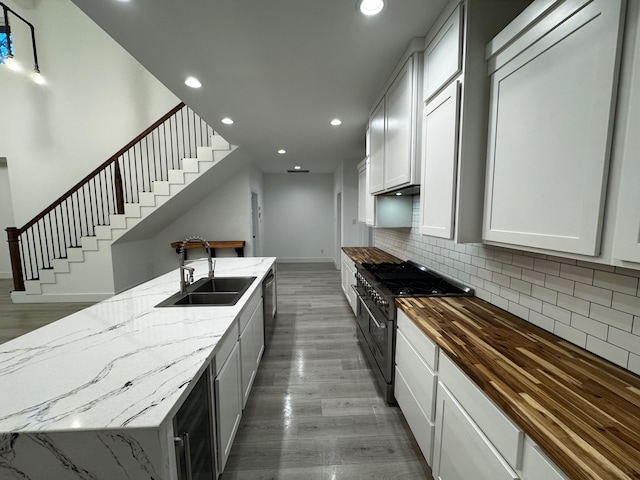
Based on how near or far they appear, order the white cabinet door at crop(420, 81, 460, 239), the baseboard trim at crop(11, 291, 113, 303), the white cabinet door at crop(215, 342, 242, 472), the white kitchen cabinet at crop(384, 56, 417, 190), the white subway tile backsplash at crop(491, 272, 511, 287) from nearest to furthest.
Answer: the white cabinet door at crop(215, 342, 242, 472), the white cabinet door at crop(420, 81, 460, 239), the white subway tile backsplash at crop(491, 272, 511, 287), the white kitchen cabinet at crop(384, 56, 417, 190), the baseboard trim at crop(11, 291, 113, 303)

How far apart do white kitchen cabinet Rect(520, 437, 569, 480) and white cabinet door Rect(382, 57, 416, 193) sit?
156cm

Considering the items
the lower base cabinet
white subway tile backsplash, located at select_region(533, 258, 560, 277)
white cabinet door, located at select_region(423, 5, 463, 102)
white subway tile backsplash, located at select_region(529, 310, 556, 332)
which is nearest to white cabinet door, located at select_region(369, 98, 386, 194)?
white cabinet door, located at select_region(423, 5, 463, 102)

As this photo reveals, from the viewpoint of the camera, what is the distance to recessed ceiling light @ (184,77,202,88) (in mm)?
2346

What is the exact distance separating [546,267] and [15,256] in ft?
22.7

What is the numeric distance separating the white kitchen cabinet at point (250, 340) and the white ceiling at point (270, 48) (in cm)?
190

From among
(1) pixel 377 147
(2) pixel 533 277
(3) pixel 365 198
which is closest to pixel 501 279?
A: (2) pixel 533 277

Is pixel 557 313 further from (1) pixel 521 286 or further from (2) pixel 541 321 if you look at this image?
(1) pixel 521 286

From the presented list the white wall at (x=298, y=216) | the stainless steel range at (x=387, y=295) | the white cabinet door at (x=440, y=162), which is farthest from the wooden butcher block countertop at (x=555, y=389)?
the white wall at (x=298, y=216)

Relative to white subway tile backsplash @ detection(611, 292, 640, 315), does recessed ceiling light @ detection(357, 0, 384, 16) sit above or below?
above

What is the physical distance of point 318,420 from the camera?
182 cm

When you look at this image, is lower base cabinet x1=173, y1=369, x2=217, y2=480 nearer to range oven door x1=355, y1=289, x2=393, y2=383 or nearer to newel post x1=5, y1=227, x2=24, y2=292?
range oven door x1=355, y1=289, x2=393, y2=383

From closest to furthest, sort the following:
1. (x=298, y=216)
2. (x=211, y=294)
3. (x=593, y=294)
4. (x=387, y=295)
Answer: (x=593, y=294), (x=387, y=295), (x=211, y=294), (x=298, y=216)

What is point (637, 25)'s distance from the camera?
2.29ft

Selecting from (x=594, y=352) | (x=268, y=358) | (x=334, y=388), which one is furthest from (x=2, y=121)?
(x=594, y=352)
